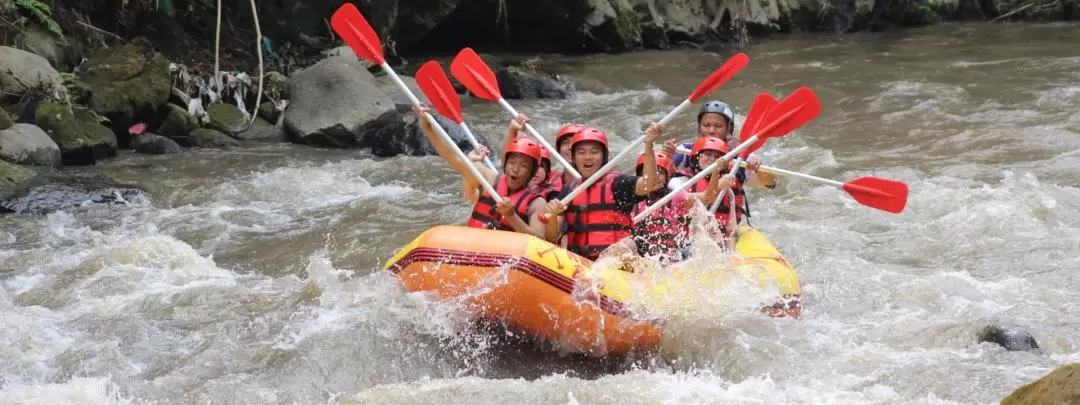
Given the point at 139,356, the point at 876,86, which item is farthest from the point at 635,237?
the point at 876,86

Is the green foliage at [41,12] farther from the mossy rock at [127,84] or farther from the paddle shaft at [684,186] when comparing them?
the paddle shaft at [684,186]

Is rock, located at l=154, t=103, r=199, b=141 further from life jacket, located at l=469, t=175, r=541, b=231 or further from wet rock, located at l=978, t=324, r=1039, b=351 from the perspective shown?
wet rock, located at l=978, t=324, r=1039, b=351

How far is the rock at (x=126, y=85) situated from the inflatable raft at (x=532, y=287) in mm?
5677

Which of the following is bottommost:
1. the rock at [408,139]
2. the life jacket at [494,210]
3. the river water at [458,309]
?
the river water at [458,309]

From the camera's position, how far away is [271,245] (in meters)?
6.34

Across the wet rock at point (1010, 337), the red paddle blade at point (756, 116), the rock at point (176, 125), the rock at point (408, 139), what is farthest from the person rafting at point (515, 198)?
the rock at point (176, 125)

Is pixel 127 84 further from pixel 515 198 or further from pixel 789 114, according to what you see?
pixel 789 114

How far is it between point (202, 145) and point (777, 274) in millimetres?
6153

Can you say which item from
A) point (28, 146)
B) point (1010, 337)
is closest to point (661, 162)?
point (1010, 337)

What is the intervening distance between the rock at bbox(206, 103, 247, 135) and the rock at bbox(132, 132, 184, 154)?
617mm

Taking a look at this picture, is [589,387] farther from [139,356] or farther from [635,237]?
[139,356]

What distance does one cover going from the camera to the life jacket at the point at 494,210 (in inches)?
190

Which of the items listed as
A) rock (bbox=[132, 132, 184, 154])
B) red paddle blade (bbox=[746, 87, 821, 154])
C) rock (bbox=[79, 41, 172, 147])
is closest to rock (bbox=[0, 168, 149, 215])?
rock (bbox=[132, 132, 184, 154])

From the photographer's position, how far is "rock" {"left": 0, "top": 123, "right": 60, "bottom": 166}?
7.54 metres
